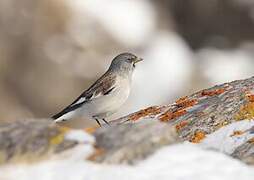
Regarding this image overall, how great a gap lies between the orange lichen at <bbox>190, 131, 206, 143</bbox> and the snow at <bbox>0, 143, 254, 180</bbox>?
7.92ft

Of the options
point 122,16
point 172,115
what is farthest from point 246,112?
point 122,16

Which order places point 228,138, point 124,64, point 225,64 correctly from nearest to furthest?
point 228,138 → point 124,64 → point 225,64

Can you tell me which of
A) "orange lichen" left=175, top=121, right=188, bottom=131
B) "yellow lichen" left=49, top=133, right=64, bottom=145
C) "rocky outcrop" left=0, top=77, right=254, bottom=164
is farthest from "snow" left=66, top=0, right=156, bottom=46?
"yellow lichen" left=49, top=133, right=64, bottom=145

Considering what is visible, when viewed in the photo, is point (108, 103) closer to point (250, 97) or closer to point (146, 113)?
point (146, 113)

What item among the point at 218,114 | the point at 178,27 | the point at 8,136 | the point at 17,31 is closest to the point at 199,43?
the point at 178,27

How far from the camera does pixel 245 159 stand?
26.0 ft

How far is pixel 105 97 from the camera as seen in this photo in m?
13.3

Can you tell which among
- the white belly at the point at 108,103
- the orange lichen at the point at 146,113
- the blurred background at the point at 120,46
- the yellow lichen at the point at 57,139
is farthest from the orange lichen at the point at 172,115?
the blurred background at the point at 120,46

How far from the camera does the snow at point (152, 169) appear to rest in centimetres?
658

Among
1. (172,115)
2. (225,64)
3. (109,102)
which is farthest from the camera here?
(225,64)

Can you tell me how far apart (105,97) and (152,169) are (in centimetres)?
659

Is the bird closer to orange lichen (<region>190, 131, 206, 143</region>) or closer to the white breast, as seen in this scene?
the white breast

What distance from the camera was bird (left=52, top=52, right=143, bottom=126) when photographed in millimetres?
13188

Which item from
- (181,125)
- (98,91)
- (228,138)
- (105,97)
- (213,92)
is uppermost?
(98,91)
